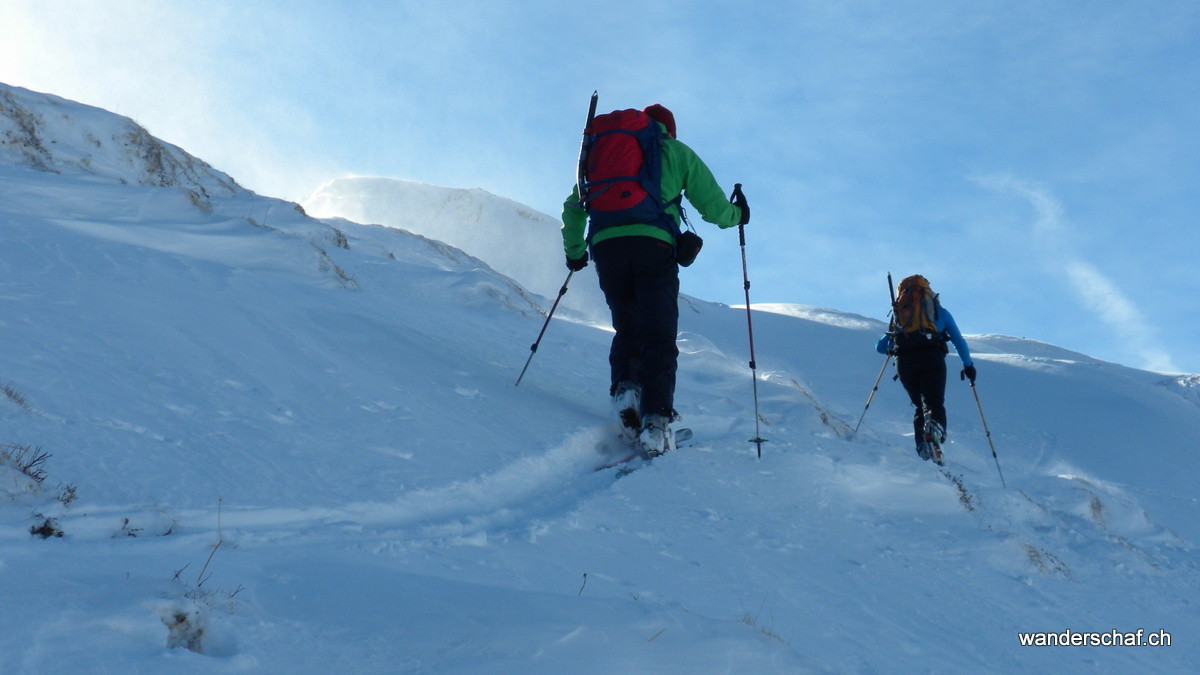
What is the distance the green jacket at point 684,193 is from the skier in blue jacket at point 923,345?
3.29 metres

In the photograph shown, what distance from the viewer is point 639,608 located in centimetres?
262

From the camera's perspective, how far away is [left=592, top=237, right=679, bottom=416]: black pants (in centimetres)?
600

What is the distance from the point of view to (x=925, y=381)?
8781 millimetres

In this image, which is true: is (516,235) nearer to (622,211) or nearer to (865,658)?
(622,211)

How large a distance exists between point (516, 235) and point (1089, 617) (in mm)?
32254

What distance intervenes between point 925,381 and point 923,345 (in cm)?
39

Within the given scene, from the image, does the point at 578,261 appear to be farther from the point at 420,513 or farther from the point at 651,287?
the point at 420,513

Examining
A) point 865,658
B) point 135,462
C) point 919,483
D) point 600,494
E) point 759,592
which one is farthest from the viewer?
point 919,483

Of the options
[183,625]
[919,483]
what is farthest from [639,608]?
[919,483]

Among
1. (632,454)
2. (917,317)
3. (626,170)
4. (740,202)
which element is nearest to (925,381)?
(917,317)

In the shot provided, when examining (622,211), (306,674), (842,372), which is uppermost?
(842,372)

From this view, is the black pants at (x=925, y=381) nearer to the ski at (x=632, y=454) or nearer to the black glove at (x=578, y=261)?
the ski at (x=632, y=454)

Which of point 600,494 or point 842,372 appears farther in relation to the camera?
point 842,372

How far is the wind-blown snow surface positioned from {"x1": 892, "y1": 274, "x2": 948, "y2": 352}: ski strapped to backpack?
69.7 inches
